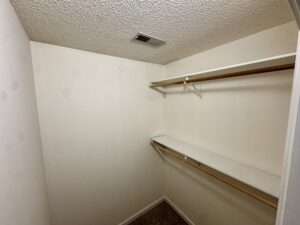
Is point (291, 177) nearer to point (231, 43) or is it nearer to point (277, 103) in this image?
point (277, 103)

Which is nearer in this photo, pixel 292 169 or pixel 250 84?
pixel 292 169

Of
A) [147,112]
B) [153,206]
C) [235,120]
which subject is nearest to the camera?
[235,120]

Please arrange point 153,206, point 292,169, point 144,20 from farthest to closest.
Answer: point 153,206 → point 144,20 → point 292,169

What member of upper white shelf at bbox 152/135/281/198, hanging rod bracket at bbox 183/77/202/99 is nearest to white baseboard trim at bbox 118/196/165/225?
upper white shelf at bbox 152/135/281/198

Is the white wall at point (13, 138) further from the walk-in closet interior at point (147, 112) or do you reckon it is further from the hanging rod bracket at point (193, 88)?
the hanging rod bracket at point (193, 88)

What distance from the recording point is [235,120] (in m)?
1.22

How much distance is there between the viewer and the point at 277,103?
98 cm

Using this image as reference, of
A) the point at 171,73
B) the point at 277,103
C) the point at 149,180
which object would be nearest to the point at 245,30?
the point at 277,103

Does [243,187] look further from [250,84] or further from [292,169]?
[250,84]

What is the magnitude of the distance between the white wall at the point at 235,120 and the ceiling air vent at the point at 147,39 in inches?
22.2

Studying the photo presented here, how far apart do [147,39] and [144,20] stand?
273mm

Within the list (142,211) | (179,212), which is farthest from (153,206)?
(179,212)

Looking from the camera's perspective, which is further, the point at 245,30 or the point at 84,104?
the point at 84,104

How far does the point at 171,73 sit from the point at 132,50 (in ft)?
2.37
